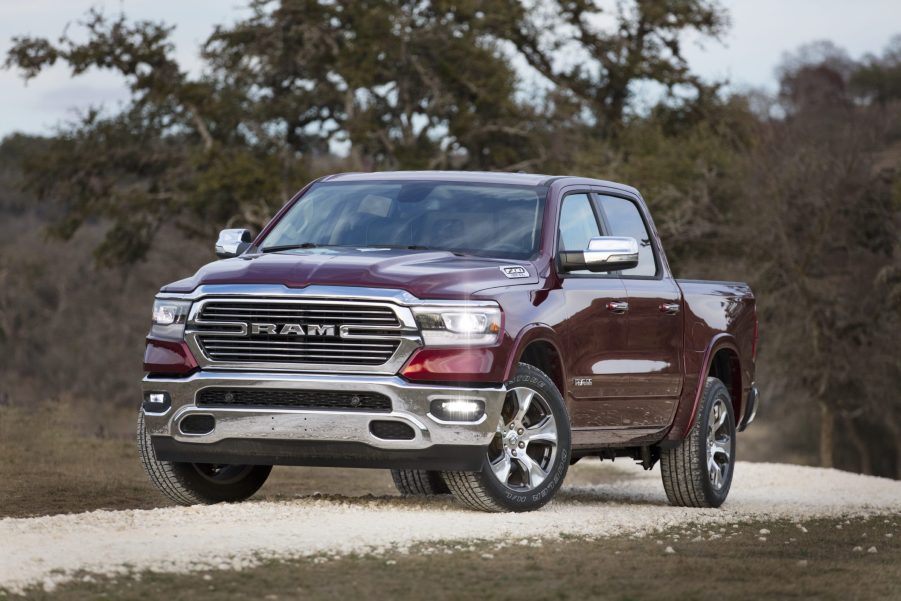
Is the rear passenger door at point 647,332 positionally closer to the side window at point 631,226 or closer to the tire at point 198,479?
the side window at point 631,226

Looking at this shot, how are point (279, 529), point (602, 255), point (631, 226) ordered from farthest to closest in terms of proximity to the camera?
point (631, 226) → point (602, 255) → point (279, 529)

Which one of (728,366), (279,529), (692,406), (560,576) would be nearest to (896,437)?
(728,366)

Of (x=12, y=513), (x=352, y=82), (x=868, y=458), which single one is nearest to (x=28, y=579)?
(x=12, y=513)

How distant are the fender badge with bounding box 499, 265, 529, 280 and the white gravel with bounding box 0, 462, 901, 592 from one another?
1.36 metres

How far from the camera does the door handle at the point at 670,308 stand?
1143 centimetres

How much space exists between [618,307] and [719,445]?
6.84ft

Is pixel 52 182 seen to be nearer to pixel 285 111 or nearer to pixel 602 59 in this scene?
pixel 285 111

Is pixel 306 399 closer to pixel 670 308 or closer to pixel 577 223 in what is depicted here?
pixel 577 223

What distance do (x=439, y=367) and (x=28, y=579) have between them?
2.84 metres

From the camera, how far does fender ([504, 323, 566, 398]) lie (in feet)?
30.8

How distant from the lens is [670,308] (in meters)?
11.5

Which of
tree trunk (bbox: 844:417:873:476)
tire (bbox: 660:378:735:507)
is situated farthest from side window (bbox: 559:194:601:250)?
tree trunk (bbox: 844:417:873:476)

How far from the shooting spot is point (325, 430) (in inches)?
360

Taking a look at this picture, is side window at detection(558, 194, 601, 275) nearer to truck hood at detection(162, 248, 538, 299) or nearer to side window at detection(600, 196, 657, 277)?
side window at detection(600, 196, 657, 277)
